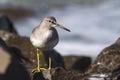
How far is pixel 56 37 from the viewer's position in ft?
41.4

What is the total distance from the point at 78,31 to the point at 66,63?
11.3m

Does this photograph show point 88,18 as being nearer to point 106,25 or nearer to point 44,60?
point 106,25

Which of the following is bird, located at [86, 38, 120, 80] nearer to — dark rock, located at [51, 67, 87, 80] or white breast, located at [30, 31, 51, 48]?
dark rock, located at [51, 67, 87, 80]

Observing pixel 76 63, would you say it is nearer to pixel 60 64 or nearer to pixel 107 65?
pixel 60 64

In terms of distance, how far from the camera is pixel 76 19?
30.8m

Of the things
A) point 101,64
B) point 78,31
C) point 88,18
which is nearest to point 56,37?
point 101,64

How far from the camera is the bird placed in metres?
11.4

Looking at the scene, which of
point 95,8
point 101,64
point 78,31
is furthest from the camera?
point 95,8

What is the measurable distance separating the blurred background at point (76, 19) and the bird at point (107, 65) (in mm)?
10092

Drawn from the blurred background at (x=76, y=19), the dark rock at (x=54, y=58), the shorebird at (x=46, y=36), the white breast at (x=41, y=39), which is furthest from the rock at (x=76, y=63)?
the blurred background at (x=76, y=19)

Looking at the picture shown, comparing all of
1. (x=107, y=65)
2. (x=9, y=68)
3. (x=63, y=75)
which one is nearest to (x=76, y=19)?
(x=107, y=65)

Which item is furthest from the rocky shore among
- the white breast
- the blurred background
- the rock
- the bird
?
the blurred background

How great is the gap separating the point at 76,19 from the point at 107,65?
62.1 ft

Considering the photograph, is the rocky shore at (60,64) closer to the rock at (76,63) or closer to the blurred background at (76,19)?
the rock at (76,63)
